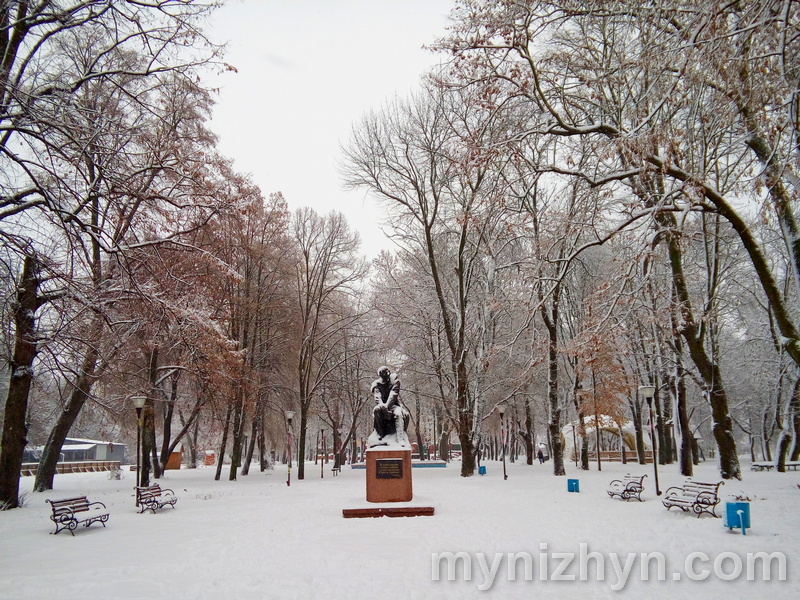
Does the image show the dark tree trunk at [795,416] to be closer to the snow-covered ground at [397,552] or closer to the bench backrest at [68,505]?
the snow-covered ground at [397,552]

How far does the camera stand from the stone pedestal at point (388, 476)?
43.0 feet

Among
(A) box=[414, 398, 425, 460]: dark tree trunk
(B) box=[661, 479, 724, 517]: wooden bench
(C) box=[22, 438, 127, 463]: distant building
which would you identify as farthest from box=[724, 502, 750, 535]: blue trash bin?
(C) box=[22, 438, 127, 463]: distant building

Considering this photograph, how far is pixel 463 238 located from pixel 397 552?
1562 centimetres

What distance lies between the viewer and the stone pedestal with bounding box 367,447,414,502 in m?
13.1

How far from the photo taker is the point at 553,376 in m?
22.9

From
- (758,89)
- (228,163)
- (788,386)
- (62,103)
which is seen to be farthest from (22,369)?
(788,386)

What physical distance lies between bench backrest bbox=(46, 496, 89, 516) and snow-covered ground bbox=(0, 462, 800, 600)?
0.47 meters

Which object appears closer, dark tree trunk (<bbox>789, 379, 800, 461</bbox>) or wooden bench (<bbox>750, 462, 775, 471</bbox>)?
dark tree trunk (<bbox>789, 379, 800, 461</bbox>)

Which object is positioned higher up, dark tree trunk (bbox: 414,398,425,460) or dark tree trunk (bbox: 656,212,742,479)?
dark tree trunk (bbox: 656,212,742,479)

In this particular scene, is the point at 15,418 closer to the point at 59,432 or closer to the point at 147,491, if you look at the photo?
the point at 147,491

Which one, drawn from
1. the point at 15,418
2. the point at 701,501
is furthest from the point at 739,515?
the point at 15,418

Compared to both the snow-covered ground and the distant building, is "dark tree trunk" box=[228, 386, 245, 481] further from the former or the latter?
the distant building

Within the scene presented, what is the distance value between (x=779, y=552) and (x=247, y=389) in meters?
18.4

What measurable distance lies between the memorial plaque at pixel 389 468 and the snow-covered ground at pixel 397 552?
965mm
